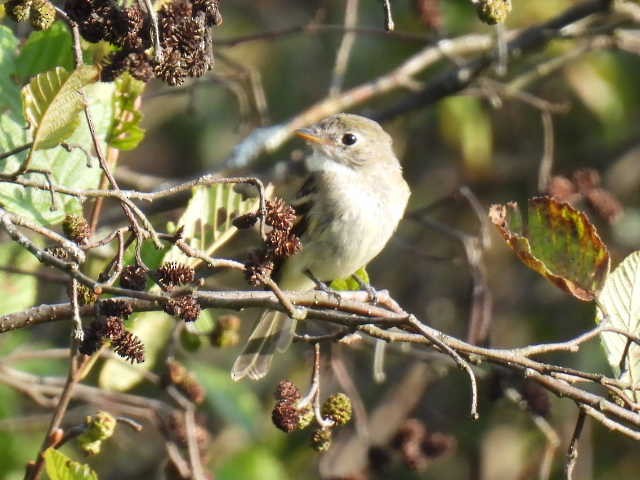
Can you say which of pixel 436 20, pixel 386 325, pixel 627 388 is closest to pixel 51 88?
pixel 386 325

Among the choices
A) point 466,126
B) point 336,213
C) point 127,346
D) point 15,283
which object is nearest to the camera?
point 127,346

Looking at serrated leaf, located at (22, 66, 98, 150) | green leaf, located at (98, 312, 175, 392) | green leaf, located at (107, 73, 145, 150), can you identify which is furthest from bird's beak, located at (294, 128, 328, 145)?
serrated leaf, located at (22, 66, 98, 150)

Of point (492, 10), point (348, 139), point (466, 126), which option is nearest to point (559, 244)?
point (492, 10)

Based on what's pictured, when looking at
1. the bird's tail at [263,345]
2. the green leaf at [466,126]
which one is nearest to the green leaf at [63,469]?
the bird's tail at [263,345]

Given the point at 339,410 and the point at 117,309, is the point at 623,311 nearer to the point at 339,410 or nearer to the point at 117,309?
the point at 339,410

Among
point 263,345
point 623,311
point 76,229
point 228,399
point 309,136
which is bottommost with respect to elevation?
point 228,399
